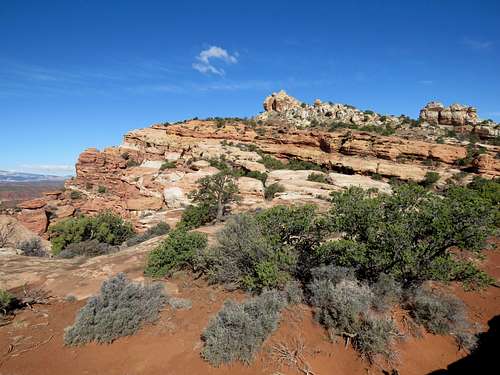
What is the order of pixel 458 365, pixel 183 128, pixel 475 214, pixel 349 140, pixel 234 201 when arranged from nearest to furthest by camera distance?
pixel 458 365, pixel 475 214, pixel 234 201, pixel 349 140, pixel 183 128

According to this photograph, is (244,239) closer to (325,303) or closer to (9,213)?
(325,303)

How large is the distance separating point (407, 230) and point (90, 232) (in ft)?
56.3

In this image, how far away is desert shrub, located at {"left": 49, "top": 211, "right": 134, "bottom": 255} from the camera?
51.7 feet

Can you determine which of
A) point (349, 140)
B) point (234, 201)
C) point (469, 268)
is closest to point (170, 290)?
point (469, 268)

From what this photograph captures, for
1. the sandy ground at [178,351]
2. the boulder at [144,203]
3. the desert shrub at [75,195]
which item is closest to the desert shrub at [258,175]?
the boulder at [144,203]

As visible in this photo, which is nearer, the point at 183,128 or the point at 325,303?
the point at 325,303

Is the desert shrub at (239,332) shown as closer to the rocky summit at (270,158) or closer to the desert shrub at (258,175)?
the rocky summit at (270,158)

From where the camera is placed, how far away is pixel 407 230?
6.77 metres

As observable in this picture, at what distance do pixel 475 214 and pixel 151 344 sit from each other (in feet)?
25.0

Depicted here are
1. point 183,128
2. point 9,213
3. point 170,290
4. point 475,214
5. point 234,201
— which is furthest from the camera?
point 183,128

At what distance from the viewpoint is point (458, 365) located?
17.6ft

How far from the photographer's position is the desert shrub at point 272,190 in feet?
84.7

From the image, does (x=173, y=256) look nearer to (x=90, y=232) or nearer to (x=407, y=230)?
(x=407, y=230)

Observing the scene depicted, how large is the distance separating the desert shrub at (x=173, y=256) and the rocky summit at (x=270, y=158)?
483 inches
